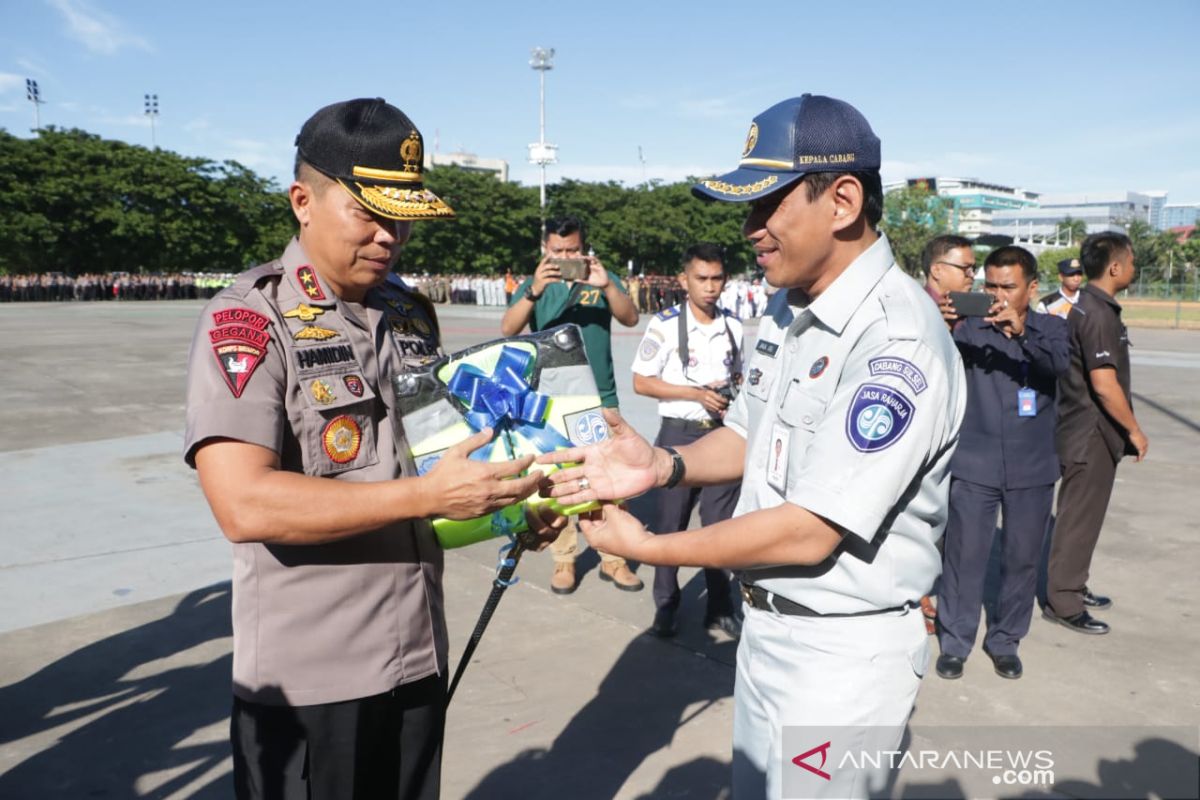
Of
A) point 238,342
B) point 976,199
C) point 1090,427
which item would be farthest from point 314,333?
point 976,199

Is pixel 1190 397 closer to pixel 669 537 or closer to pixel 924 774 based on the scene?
pixel 924 774

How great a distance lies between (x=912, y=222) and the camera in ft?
204

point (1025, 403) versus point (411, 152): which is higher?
point (411, 152)

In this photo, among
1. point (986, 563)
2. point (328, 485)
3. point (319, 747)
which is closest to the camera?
point (328, 485)

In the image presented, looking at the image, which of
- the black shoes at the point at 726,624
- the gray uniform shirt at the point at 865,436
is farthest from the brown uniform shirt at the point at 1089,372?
the gray uniform shirt at the point at 865,436

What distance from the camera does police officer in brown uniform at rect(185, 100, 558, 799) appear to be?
1736 millimetres

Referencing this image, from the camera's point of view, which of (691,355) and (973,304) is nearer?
(973,304)

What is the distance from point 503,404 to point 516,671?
8.88 ft

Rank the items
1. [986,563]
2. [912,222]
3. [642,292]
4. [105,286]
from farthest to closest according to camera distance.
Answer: [912,222] < [105,286] < [642,292] < [986,563]

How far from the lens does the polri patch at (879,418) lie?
1773 mm

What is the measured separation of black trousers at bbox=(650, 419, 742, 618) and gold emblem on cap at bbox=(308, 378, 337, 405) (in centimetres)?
305

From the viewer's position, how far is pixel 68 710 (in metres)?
3.86

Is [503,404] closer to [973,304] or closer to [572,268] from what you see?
[973,304]

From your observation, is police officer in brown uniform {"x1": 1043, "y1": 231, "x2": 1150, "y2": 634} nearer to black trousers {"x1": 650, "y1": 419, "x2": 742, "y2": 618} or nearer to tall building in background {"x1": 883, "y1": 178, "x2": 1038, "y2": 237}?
black trousers {"x1": 650, "y1": 419, "x2": 742, "y2": 618}
